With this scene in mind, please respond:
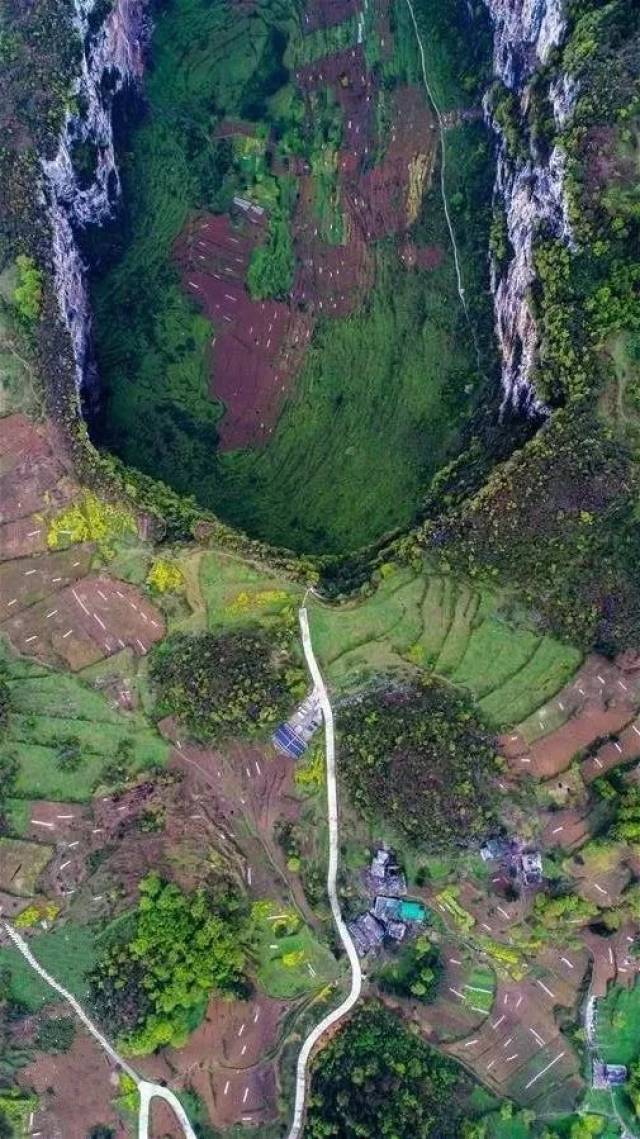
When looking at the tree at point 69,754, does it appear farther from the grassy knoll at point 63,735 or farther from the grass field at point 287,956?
the grass field at point 287,956

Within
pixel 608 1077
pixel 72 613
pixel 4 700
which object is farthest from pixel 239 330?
pixel 608 1077

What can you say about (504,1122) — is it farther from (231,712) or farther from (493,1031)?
(231,712)

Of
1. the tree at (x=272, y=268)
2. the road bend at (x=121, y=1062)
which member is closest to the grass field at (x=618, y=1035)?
the road bend at (x=121, y=1062)

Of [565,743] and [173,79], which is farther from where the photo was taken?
[173,79]

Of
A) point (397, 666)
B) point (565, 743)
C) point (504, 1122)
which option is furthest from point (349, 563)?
point (504, 1122)

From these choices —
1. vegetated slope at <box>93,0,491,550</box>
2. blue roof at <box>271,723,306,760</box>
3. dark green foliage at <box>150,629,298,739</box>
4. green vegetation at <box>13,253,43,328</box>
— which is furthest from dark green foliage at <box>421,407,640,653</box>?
green vegetation at <box>13,253,43,328</box>

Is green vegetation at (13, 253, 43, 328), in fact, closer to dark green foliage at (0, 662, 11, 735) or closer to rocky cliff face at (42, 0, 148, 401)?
rocky cliff face at (42, 0, 148, 401)

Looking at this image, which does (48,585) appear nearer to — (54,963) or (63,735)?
(63,735)
